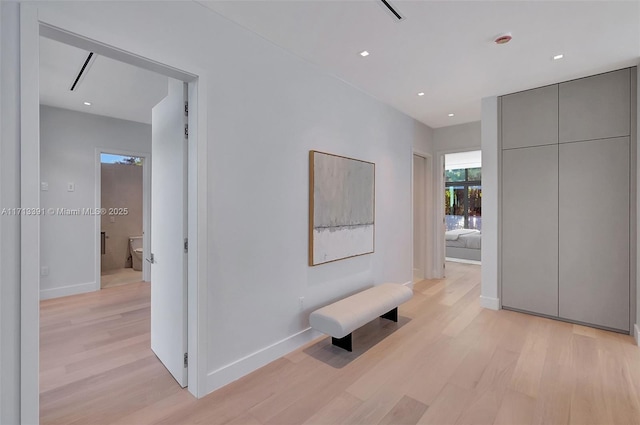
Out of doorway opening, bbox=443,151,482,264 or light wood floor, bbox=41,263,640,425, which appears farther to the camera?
doorway opening, bbox=443,151,482,264

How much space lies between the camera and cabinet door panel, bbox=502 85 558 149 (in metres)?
3.44

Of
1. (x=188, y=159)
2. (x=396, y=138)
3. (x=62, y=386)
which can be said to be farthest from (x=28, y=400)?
(x=396, y=138)

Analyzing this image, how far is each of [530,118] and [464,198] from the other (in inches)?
240

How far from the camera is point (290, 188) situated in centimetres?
270

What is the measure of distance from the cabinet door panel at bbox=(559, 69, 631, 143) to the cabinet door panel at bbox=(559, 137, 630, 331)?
111mm

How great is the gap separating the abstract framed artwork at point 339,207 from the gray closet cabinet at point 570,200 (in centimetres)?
180

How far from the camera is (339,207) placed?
318cm

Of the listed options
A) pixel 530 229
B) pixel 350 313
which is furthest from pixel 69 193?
pixel 530 229

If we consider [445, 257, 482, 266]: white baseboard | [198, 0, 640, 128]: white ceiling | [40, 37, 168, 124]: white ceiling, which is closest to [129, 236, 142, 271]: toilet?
[40, 37, 168, 124]: white ceiling

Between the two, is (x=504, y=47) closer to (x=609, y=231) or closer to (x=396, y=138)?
(x=396, y=138)

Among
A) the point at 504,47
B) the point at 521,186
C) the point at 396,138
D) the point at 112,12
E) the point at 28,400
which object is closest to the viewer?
the point at 28,400

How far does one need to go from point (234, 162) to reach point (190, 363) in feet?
4.89

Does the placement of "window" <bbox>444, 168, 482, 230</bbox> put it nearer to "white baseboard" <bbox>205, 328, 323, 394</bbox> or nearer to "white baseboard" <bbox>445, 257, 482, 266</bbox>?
"white baseboard" <bbox>445, 257, 482, 266</bbox>

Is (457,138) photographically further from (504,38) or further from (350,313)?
(350,313)
